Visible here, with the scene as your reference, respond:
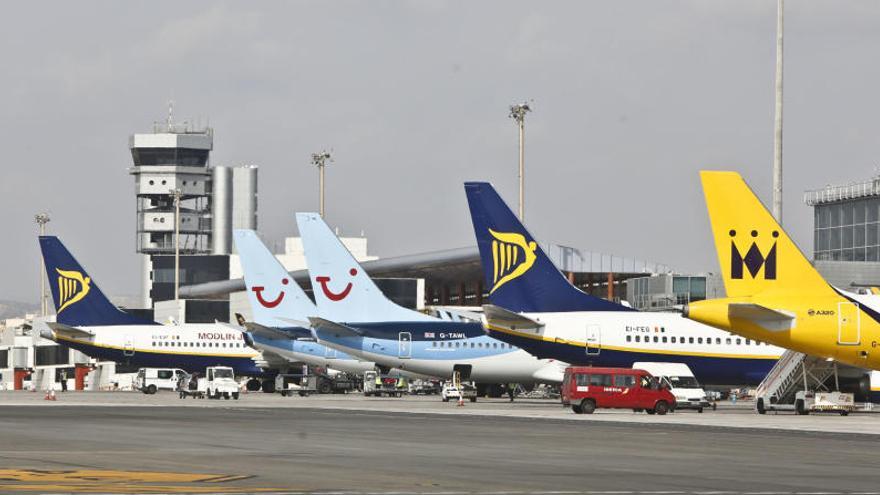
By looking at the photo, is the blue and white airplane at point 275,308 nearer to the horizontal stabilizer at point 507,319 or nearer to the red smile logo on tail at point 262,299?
the red smile logo on tail at point 262,299

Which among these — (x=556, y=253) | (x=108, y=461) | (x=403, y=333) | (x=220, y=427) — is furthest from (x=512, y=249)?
(x=556, y=253)

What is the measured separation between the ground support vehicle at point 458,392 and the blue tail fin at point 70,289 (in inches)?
1349

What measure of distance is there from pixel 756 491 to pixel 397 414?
1438 inches

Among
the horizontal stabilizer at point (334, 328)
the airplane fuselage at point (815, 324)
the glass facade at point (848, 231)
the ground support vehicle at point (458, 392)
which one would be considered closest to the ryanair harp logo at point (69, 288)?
the horizontal stabilizer at point (334, 328)

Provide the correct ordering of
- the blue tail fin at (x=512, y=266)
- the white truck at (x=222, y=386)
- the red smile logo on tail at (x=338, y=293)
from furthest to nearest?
the white truck at (x=222, y=386) < the red smile logo on tail at (x=338, y=293) < the blue tail fin at (x=512, y=266)

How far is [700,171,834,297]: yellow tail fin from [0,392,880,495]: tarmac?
4718mm

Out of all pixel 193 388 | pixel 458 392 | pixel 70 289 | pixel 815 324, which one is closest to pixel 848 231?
pixel 70 289

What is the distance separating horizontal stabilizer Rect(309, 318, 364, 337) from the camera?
267 ft

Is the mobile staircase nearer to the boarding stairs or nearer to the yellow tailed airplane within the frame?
the boarding stairs

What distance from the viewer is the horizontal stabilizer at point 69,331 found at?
108 m

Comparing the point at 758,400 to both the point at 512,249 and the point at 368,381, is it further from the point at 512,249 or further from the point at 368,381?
the point at 368,381

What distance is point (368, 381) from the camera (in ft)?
330

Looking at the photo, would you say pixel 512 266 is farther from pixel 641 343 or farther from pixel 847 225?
pixel 847 225

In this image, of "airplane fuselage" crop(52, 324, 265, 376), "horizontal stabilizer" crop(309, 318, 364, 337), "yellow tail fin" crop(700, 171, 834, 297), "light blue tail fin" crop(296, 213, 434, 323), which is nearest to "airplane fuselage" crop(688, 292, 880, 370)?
"yellow tail fin" crop(700, 171, 834, 297)
